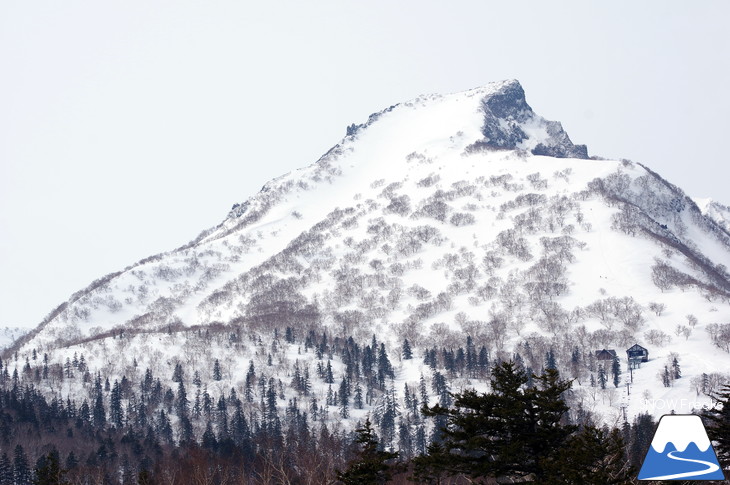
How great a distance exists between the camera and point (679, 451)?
12.6 meters

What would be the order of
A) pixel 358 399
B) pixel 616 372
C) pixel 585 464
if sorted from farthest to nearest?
pixel 358 399
pixel 616 372
pixel 585 464

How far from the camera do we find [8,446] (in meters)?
140

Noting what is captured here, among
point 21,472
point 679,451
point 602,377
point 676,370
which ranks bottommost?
point 21,472

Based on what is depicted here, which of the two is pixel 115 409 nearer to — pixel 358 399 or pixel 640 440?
pixel 358 399

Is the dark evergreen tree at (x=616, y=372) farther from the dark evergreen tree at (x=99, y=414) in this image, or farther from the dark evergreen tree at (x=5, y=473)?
the dark evergreen tree at (x=5, y=473)

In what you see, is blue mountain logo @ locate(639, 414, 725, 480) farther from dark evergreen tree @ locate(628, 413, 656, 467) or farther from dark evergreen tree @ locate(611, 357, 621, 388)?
dark evergreen tree @ locate(611, 357, 621, 388)

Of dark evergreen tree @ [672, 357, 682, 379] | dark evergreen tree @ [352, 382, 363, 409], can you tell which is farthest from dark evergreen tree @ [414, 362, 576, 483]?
dark evergreen tree @ [672, 357, 682, 379]

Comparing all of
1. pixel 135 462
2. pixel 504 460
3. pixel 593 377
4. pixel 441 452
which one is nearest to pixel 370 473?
pixel 441 452

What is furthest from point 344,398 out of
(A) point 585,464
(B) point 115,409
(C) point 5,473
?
(A) point 585,464

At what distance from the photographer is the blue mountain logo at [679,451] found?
12516 mm

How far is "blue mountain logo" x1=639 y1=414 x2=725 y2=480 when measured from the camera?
12516 millimetres

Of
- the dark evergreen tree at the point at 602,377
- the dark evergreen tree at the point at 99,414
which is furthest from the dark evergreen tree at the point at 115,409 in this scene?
the dark evergreen tree at the point at 602,377

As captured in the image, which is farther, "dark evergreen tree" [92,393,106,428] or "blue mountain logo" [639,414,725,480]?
"dark evergreen tree" [92,393,106,428]

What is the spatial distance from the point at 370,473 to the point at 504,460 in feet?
22.1
